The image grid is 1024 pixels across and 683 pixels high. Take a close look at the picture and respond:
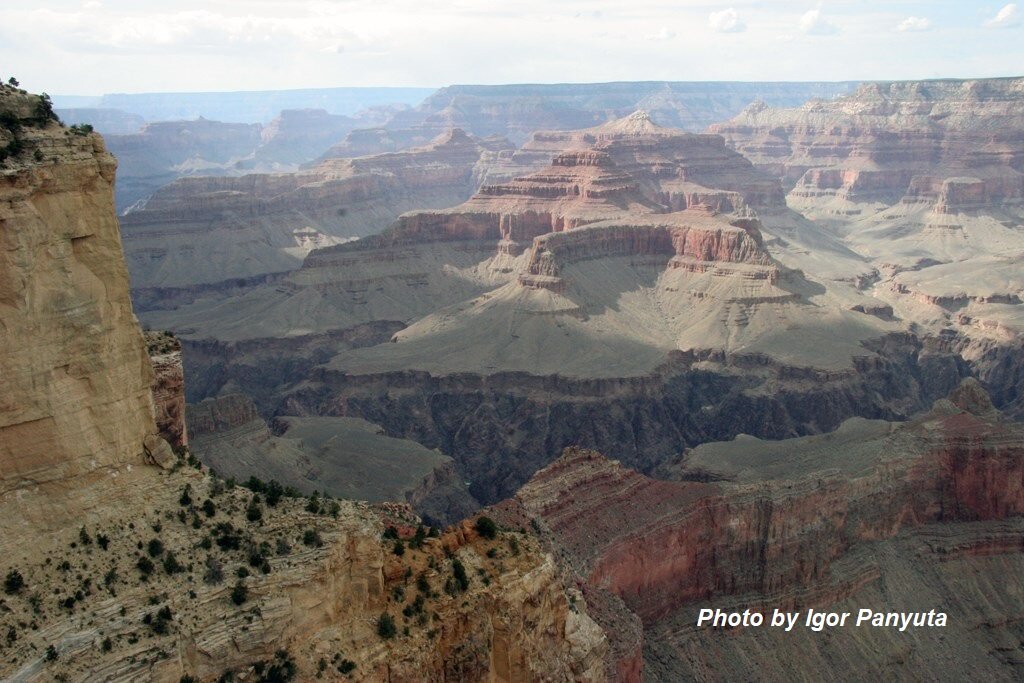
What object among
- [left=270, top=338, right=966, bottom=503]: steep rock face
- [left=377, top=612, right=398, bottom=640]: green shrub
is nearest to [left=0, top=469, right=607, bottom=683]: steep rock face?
[left=377, top=612, right=398, bottom=640]: green shrub

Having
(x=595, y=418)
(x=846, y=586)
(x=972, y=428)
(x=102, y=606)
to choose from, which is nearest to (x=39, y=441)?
(x=102, y=606)

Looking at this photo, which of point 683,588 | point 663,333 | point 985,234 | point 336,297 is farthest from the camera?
point 985,234

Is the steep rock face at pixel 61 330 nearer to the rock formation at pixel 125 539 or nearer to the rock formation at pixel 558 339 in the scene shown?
the rock formation at pixel 125 539

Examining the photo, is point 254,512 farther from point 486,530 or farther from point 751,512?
point 751,512

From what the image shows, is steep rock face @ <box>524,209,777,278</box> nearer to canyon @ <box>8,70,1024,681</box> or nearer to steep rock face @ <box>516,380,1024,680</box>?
canyon @ <box>8,70,1024,681</box>

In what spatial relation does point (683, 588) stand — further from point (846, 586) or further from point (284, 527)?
point (284, 527)

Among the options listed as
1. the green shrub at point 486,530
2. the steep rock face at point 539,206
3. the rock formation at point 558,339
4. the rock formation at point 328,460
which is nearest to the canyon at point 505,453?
the green shrub at point 486,530

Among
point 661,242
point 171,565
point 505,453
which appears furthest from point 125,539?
point 661,242
